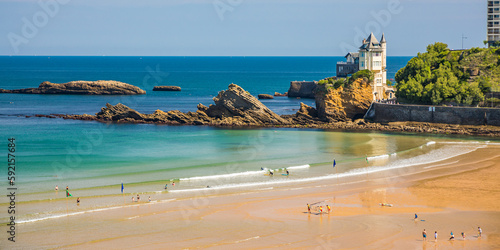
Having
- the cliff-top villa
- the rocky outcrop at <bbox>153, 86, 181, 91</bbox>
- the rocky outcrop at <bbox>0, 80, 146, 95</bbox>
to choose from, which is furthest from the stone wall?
the rocky outcrop at <bbox>153, 86, 181, 91</bbox>

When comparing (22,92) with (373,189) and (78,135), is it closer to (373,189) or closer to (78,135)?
(78,135)

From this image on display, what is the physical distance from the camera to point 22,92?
104688mm

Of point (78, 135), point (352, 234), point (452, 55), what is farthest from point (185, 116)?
point (352, 234)

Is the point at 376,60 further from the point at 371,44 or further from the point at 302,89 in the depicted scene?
the point at 302,89

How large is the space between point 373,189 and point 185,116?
36049mm

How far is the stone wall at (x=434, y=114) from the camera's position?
5316 centimetres

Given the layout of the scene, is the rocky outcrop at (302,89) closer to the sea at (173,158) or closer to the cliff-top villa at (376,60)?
the cliff-top villa at (376,60)

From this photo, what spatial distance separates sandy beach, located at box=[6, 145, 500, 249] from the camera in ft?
75.8

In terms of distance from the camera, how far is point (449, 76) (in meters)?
59.7

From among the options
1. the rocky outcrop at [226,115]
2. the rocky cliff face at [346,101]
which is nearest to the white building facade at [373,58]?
the rocky cliff face at [346,101]

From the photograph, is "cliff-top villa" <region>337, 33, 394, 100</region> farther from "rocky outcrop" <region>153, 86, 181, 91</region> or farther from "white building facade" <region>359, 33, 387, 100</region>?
"rocky outcrop" <region>153, 86, 181, 91</region>

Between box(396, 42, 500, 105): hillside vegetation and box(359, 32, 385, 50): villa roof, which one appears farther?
box(359, 32, 385, 50): villa roof

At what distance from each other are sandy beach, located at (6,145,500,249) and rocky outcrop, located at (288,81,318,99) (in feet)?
209

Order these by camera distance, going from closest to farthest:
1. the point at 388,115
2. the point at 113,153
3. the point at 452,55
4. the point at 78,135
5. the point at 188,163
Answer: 1. the point at 188,163
2. the point at 113,153
3. the point at 78,135
4. the point at 388,115
5. the point at 452,55
